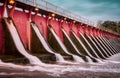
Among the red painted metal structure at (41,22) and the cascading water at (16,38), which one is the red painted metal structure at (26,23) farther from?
the cascading water at (16,38)

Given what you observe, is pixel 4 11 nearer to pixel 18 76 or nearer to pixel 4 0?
pixel 4 0

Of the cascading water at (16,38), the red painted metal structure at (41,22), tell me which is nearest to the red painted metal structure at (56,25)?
the red painted metal structure at (41,22)

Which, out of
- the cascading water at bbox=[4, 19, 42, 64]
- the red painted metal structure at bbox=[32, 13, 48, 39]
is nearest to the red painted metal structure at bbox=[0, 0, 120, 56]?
the red painted metal structure at bbox=[32, 13, 48, 39]

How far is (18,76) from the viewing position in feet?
33.1

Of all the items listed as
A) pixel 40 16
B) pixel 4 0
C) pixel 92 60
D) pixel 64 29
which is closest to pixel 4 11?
pixel 4 0

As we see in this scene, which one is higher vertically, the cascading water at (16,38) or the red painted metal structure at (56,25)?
the cascading water at (16,38)

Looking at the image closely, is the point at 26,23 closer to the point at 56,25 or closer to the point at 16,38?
the point at 16,38

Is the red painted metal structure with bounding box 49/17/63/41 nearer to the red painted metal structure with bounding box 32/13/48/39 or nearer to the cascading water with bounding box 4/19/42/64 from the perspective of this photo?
the red painted metal structure with bounding box 32/13/48/39

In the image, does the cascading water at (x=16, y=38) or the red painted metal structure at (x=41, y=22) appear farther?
the red painted metal structure at (x=41, y=22)

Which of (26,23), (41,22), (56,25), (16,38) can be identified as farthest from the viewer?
(56,25)

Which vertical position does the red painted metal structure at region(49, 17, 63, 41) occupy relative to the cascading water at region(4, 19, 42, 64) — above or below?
below

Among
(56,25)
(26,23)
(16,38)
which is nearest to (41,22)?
(26,23)

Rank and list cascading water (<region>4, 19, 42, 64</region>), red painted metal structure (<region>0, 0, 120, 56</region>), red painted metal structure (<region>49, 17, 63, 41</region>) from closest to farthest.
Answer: cascading water (<region>4, 19, 42, 64</region>) < red painted metal structure (<region>0, 0, 120, 56</region>) < red painted metal structure (<region>49, 17, 63, 41</region>)

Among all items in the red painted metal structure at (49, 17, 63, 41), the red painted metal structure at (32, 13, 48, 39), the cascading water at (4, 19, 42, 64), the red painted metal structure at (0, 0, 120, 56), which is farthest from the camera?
the red painted metal structure at (49, 17, 63, 41)
